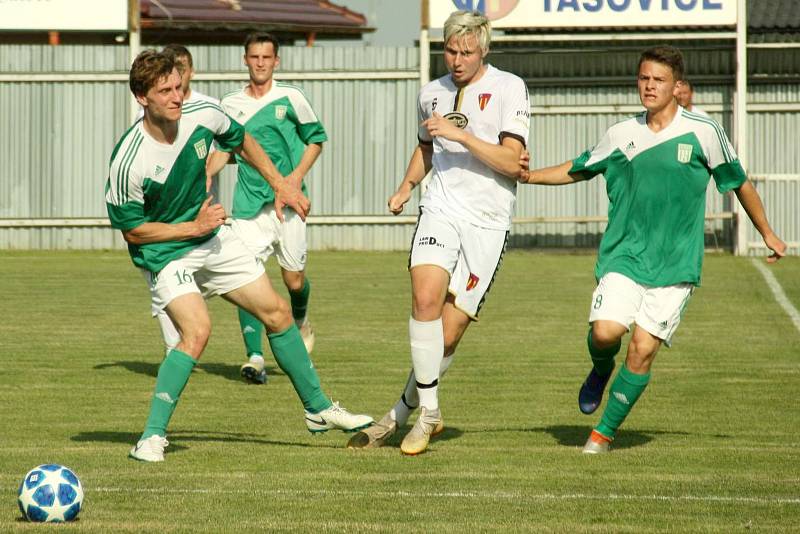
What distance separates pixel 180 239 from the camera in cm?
746

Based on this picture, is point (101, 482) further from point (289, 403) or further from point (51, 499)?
point (289, 403)

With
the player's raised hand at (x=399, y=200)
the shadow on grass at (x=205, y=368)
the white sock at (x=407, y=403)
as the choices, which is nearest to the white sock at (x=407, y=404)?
the white sock at (x=407, y=403)

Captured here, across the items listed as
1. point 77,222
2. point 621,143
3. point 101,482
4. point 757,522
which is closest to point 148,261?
point 101,482

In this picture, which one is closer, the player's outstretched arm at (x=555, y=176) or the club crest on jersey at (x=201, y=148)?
the club crest on jersey at (x=201, y=148)

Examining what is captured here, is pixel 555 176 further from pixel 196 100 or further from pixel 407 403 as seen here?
pixel 196 100

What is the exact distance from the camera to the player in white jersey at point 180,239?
725 centimetres

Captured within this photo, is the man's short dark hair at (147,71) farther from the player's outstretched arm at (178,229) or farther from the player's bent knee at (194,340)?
the player's bent knee at (194,340)

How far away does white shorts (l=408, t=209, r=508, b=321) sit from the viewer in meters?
7.68

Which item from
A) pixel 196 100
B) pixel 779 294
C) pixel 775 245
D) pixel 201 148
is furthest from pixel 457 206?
pixel 779 294

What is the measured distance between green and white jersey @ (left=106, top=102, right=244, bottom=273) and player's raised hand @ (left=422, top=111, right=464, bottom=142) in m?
1.15

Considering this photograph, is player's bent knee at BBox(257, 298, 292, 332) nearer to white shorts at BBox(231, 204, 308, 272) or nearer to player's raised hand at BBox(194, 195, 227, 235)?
player's raised hand at BBox(194, 195, 227, 235)

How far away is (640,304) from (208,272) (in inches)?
89.9

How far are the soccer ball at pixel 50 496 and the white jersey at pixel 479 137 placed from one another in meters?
2.78

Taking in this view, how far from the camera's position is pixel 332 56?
25469 millimetres
